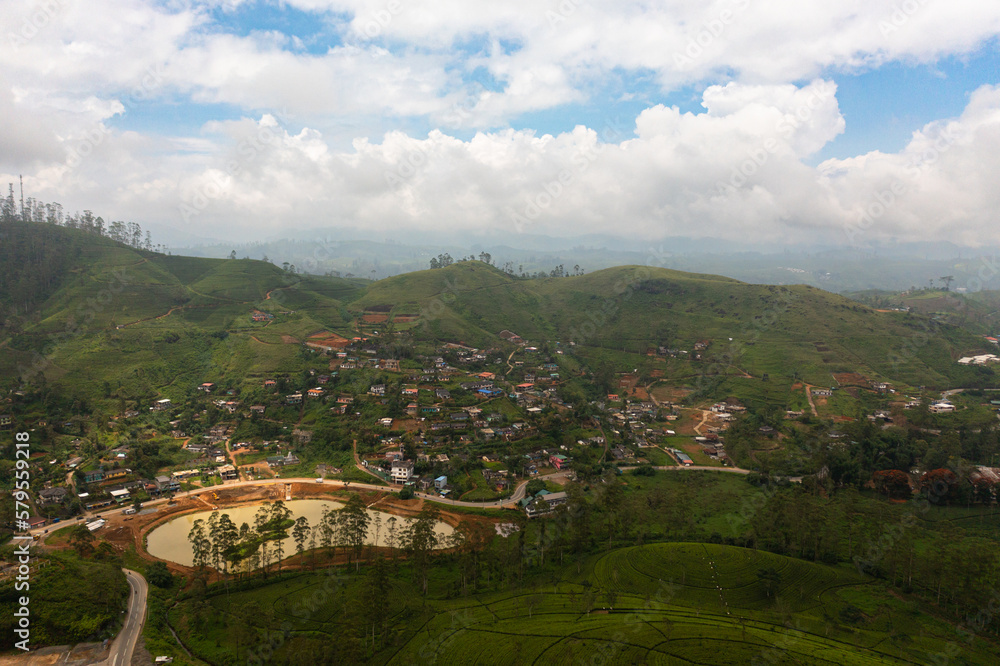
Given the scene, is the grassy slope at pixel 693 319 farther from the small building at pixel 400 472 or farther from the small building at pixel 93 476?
the small building at pixel 93 476

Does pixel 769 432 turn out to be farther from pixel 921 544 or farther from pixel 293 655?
pixel 293 655

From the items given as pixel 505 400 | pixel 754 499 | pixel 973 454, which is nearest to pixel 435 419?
pixel 505 400

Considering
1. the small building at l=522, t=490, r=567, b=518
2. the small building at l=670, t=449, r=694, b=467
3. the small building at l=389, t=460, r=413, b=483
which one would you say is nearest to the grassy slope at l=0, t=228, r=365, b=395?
the small building at l=389, t=460, r=413, b=483

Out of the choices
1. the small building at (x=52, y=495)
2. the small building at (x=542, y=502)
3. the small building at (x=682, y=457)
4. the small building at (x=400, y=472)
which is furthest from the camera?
the small building at (x=682, y=457)

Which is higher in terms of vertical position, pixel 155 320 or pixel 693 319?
pixel 693 319

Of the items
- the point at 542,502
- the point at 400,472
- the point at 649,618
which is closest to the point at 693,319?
the point at 542,502

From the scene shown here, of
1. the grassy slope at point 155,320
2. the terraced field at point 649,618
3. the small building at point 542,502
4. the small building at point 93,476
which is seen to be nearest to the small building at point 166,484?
the small building at point 93,476

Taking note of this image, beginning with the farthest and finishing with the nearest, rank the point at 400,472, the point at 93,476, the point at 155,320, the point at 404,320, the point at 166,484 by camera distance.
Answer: the point at 404,320 < the point at 155,320 < the point at 400,472 < the point at 166,484 < the point at 93,476

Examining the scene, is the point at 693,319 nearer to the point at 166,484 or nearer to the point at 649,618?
the point at 649,618

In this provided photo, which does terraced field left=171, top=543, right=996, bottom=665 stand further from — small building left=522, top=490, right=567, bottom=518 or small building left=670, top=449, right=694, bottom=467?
small building left=670, top=449, right=694, bottom=467
